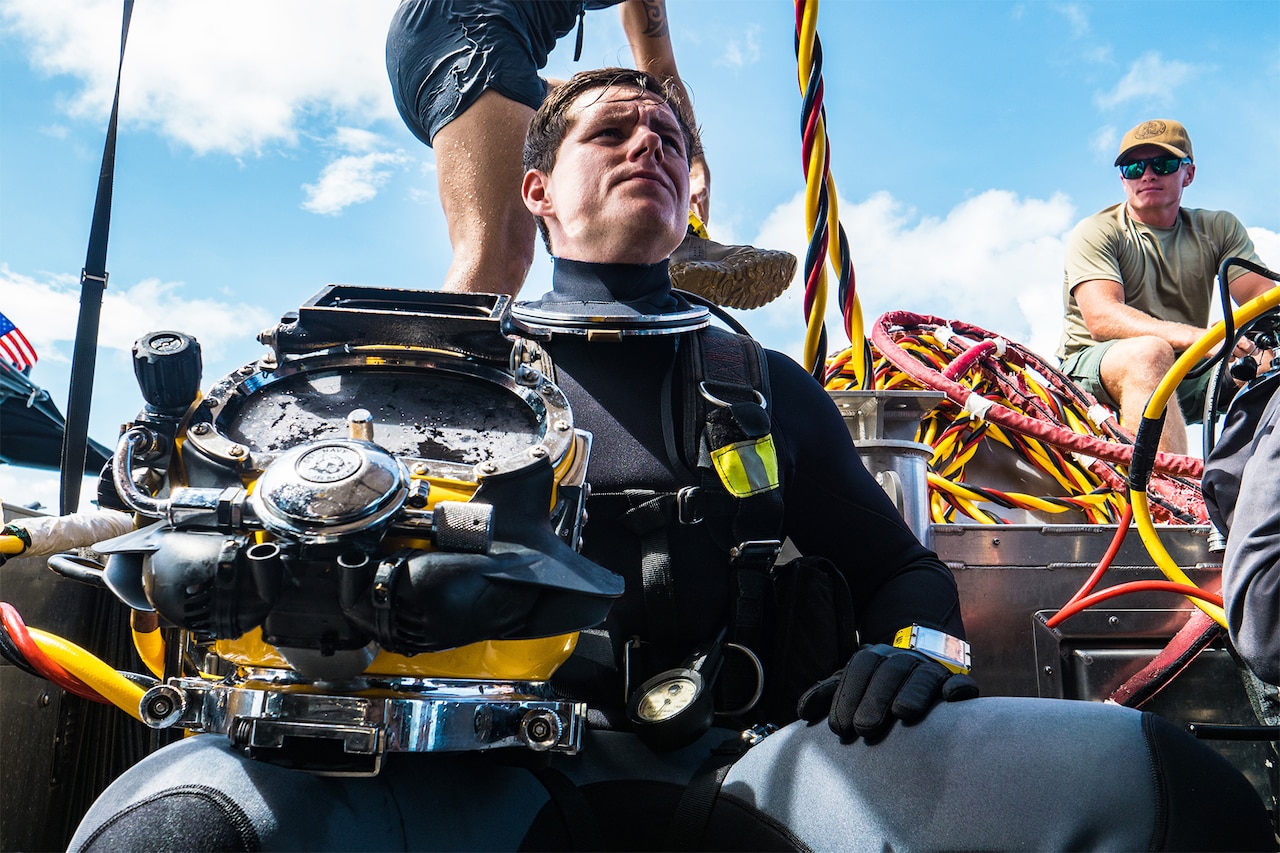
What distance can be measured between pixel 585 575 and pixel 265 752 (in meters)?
0.37

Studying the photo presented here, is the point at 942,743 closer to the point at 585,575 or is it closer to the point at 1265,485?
the point at 585,575

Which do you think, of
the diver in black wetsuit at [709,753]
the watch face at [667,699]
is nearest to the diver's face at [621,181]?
the diver in black wetsuit at [709,753]

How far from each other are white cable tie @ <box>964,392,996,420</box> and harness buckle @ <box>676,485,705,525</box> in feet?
6.60

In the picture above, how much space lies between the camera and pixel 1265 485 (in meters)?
1.29

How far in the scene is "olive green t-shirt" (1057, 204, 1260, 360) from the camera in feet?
14.0

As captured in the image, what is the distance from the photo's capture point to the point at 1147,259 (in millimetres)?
4285

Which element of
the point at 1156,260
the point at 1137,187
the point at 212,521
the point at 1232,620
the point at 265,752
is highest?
the point at 1137,187

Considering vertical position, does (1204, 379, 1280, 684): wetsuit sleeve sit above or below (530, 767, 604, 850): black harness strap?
above

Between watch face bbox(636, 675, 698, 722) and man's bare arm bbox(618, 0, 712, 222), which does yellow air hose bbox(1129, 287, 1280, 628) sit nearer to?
watch face bbox(636, 675, 698, 722)

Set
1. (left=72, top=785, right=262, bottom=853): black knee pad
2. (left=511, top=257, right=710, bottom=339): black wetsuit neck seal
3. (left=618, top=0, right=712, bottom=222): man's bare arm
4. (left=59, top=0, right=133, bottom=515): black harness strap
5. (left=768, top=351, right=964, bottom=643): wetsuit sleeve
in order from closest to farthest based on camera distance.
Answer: (left=72, top=785, right=262, bottom=853): black knee pad < (left=511, top=257, right=710, bottom=339): black wetsuit neck seal < (left=768, top=351, right=964, bottom=643): wetsuit sleeve < (left=59, top=0, right=133, bottom=515): black harness strap < (left=618, top=0, right=712, bottom=222): man's bare arm

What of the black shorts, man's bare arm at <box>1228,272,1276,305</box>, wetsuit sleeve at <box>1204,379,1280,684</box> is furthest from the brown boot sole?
man's bare arm at <box>1228,272,1276,305</box>

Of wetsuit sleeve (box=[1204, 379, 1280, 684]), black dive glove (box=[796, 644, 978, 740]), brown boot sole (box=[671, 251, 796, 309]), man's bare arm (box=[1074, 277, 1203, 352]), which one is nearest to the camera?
black dive glove (box=[796, 644, 978, 740])

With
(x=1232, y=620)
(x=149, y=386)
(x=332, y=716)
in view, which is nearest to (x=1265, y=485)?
(x=1232, y=620)

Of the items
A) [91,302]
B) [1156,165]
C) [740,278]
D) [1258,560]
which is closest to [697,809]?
[1258,560]
